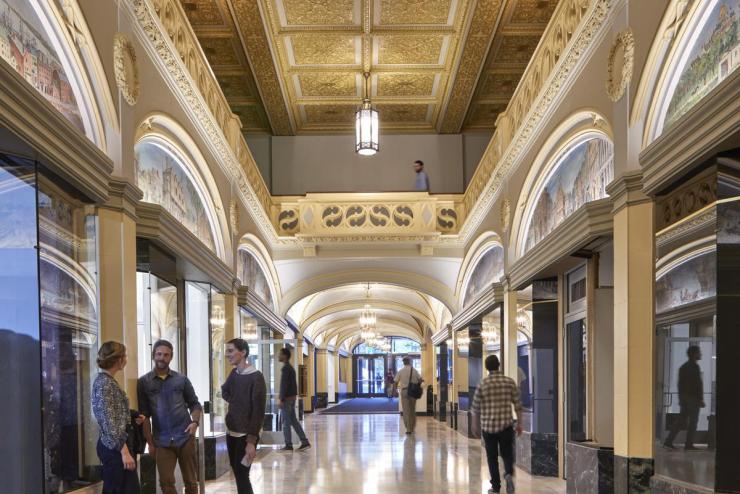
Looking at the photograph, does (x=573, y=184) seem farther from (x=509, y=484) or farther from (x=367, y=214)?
(x=367, y=214)

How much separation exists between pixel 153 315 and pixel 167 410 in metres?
1.64

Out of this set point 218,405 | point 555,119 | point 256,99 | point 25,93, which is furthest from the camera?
point 256,99

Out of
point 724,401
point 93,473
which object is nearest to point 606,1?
point 724,401

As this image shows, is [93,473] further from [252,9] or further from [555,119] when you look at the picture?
[252,9]

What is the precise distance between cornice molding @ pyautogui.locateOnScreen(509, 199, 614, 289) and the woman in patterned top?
440 centimetres

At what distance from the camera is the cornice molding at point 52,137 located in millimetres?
4105

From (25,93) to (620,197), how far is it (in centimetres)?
472

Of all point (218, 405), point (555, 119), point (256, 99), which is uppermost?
point (256, 99)

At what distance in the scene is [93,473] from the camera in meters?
5.82

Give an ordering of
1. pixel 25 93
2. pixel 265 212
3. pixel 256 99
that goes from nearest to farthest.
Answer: pixel 25 93
pixel 265 212
pixel 256 99

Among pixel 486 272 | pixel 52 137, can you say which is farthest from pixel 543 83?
pixel 52 137

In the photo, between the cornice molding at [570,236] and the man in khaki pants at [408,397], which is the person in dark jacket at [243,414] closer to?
the cornice molding at [570,236]

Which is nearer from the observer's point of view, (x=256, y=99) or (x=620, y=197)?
(x=620, y=197)

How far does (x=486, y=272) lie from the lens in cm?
1503
